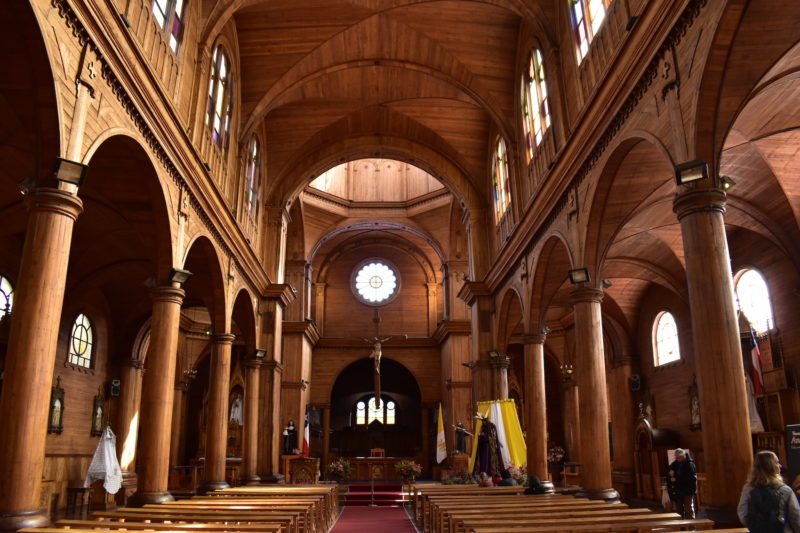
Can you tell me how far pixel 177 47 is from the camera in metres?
13.2

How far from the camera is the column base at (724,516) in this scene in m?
7.47

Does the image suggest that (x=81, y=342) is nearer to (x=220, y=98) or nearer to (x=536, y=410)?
(x=220, y=98)

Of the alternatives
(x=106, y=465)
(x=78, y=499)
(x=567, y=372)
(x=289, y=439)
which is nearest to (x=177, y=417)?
(x=289, y=439)

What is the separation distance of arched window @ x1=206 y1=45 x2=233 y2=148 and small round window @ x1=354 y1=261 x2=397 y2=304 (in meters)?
18.8

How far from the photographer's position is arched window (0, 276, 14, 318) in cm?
1664

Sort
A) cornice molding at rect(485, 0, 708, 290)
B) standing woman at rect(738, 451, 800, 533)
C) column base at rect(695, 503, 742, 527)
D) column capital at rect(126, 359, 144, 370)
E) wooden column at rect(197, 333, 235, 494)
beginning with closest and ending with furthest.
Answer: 1. standing woman at rect(738, 451, 800, 533)
2. column base at rect(695, 503, 742, 527)
3. cornice molding at rect(485, 0, 708, 290)
4. wooden column at rect(197, 333, 235, 494)
5. column capital at rect(126, 359, 144, 370)

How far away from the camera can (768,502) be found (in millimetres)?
5590

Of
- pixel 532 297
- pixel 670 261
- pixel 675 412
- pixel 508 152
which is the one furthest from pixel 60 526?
pixel 675 412

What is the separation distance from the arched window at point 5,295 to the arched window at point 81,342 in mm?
3238

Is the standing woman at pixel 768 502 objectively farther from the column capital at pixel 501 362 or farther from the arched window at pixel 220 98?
the column capital at pixel 501 362

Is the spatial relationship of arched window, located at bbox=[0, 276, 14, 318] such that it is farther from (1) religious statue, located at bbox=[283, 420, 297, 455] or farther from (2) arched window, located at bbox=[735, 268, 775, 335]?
(2) arched window, located at bbox=[735, 268, 775, 335]

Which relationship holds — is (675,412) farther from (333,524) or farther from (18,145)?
(18,145)

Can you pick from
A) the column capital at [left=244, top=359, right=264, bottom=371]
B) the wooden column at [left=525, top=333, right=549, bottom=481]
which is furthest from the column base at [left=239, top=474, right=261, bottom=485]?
the wooden column at [left=525, top=333, right=549, bottom=481]

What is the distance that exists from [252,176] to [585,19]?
1169 cm
